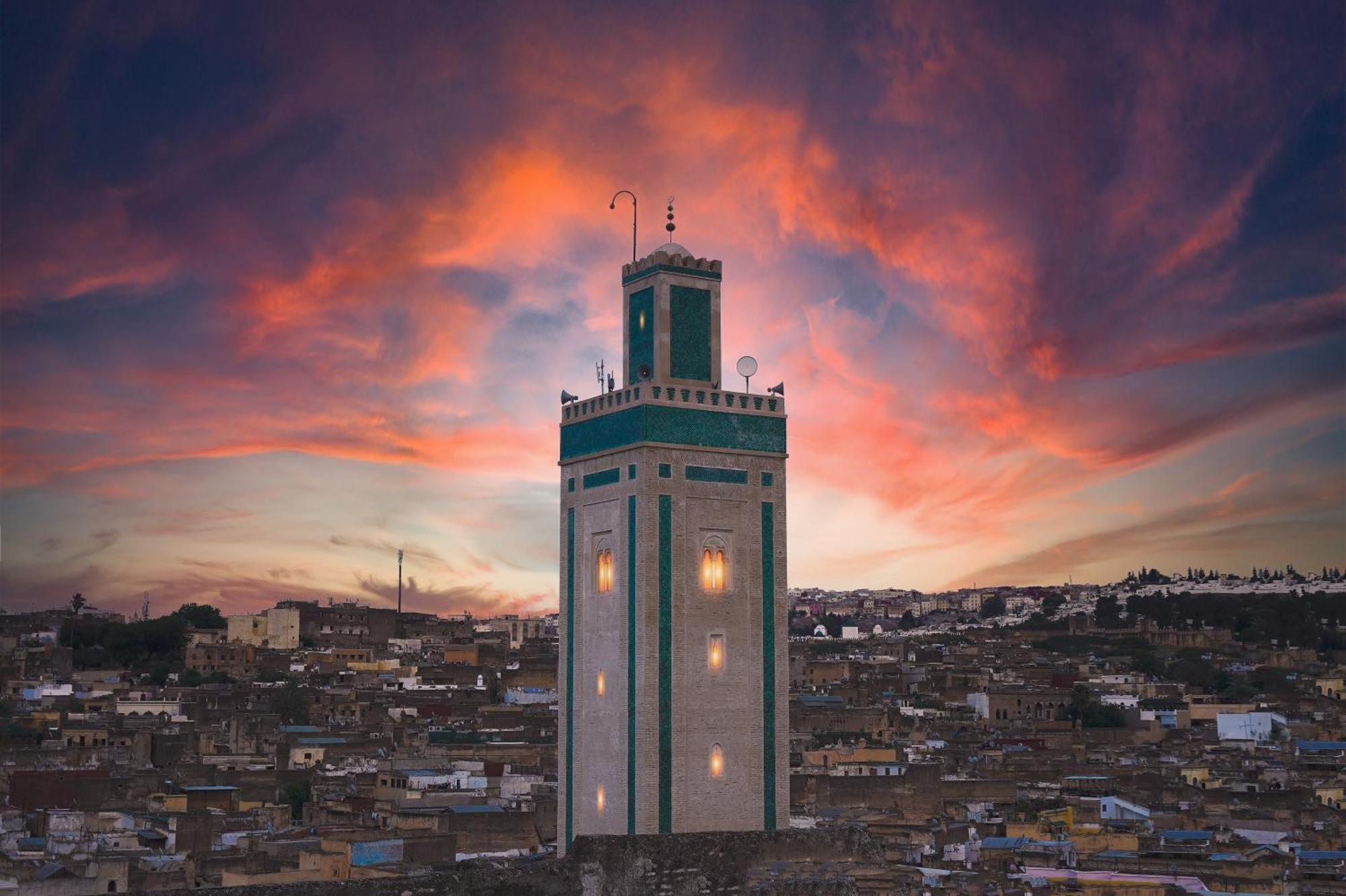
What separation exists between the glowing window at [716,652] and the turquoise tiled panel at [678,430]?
2.08 meters

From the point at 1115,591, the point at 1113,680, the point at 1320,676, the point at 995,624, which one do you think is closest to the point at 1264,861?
the point at 1113,680

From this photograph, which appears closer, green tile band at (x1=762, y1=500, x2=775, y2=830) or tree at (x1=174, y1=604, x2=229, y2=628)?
green tile band at (x1=762, y1=500, x2=775, y2=830)

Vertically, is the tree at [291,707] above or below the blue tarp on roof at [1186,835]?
above

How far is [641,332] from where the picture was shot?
22359mm

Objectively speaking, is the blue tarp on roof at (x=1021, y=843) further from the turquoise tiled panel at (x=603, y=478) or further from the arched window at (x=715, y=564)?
the turquoise tiled panel at (x=603, y=478)

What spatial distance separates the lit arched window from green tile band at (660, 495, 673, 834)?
77 centimetres

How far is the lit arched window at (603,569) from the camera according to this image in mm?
21984

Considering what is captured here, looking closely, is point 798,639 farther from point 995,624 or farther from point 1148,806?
point 1148,806

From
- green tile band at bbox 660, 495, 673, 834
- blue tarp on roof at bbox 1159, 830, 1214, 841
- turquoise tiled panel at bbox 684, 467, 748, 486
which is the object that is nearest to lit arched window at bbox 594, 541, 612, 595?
green tile band at bbox 660, 495, 673, 834

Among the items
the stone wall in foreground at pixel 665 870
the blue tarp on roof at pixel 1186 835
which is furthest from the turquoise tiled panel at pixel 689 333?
the blue tarp on roof at pixel 1186 835

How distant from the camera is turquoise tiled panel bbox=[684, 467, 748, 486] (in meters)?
21.8

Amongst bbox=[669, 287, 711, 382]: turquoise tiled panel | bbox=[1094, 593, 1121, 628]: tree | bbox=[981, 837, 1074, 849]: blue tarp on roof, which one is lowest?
A: bbox=[981, 837, 1074, 849]: blue tarp on roof

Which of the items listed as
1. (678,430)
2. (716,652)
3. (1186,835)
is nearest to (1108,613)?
(1186,835)

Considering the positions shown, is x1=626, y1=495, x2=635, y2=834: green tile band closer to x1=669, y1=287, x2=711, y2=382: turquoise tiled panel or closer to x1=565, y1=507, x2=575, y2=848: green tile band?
x1=565, y1=507, x2=575, y2=848: green tile band
